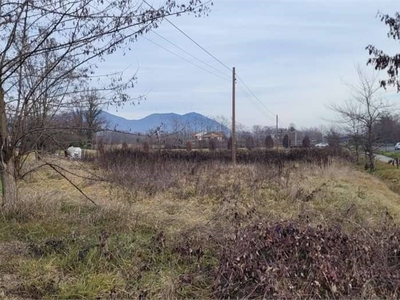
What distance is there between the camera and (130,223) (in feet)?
17.7

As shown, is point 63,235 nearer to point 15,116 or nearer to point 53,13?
point 15,116

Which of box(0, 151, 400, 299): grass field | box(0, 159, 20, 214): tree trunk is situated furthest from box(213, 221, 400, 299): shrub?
box(0, 159, 20, 214): tree trunk

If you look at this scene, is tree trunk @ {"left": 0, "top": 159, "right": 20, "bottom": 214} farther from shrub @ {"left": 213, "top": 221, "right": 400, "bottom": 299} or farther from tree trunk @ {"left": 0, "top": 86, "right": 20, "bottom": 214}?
shrub @ {"left": 213, "top": 221, "right": 400, "bottom": 299}

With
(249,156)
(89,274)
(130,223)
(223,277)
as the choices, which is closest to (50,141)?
(130,223)

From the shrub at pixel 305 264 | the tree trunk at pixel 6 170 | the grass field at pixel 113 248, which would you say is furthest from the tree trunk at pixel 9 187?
the shrub at pixel 305 264

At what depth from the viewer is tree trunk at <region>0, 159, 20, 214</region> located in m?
5.58

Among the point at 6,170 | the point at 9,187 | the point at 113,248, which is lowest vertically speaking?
the point at 113,248

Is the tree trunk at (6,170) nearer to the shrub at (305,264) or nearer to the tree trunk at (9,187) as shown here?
the tree trunk at (9,187)

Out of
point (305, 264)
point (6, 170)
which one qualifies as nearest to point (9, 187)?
point (6, 170)

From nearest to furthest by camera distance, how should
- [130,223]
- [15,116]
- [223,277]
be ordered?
1. [223,277]
2. [130,223]
3. [15,116]

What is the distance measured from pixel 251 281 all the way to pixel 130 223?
234 centimetres

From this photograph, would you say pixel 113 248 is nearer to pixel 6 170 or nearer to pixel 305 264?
pixel 305 264

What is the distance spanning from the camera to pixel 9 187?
18.6 feet

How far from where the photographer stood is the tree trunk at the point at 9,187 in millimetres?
5578
